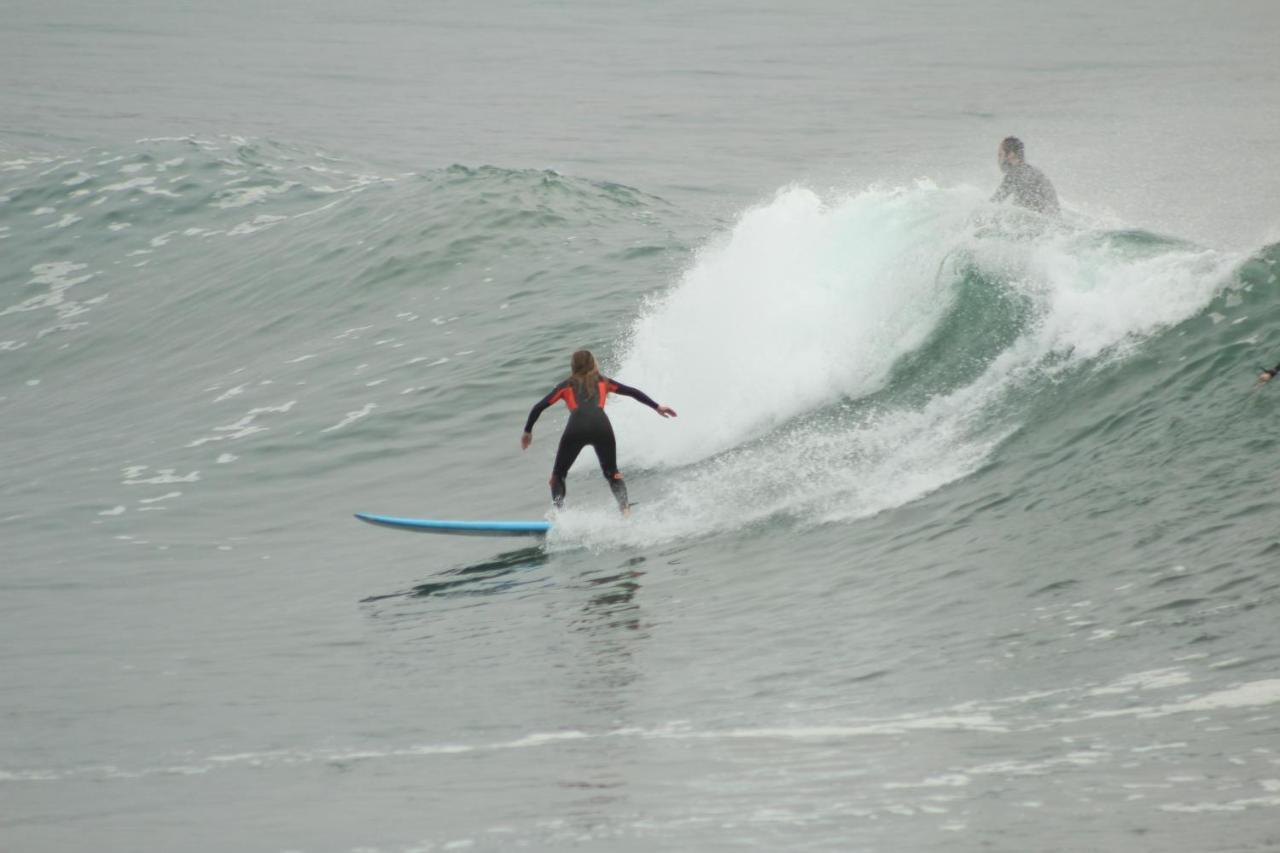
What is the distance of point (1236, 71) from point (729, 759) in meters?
50.1

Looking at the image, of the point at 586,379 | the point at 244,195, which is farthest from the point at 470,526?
the point at 244,195

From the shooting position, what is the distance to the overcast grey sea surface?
6086mm

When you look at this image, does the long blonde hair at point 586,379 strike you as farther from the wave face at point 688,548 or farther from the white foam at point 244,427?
the white foam at point 244,427

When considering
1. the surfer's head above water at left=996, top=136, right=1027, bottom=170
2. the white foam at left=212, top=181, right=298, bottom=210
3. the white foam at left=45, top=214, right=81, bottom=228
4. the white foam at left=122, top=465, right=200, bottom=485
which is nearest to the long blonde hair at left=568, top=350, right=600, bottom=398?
the white foam at left=122, top=465, right=200, bottom=485

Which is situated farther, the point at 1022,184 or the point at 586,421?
the point at 1022,184

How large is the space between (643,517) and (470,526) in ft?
4.56

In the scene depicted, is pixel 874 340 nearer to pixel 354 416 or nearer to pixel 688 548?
pixel 688 548

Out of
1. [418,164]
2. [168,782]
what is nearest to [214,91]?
[418,164]

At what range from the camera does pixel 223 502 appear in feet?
45.8

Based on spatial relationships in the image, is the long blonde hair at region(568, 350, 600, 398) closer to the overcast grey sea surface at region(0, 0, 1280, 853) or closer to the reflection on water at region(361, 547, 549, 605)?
the overcast grey sea surface at region(0, 0, 1280, 853)

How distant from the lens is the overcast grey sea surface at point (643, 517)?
6.09 metres

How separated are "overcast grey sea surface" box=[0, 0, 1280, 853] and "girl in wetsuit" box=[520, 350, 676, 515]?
422 millimetres

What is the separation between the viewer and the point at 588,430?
11617mm

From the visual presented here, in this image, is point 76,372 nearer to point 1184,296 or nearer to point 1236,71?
point 1184,296
